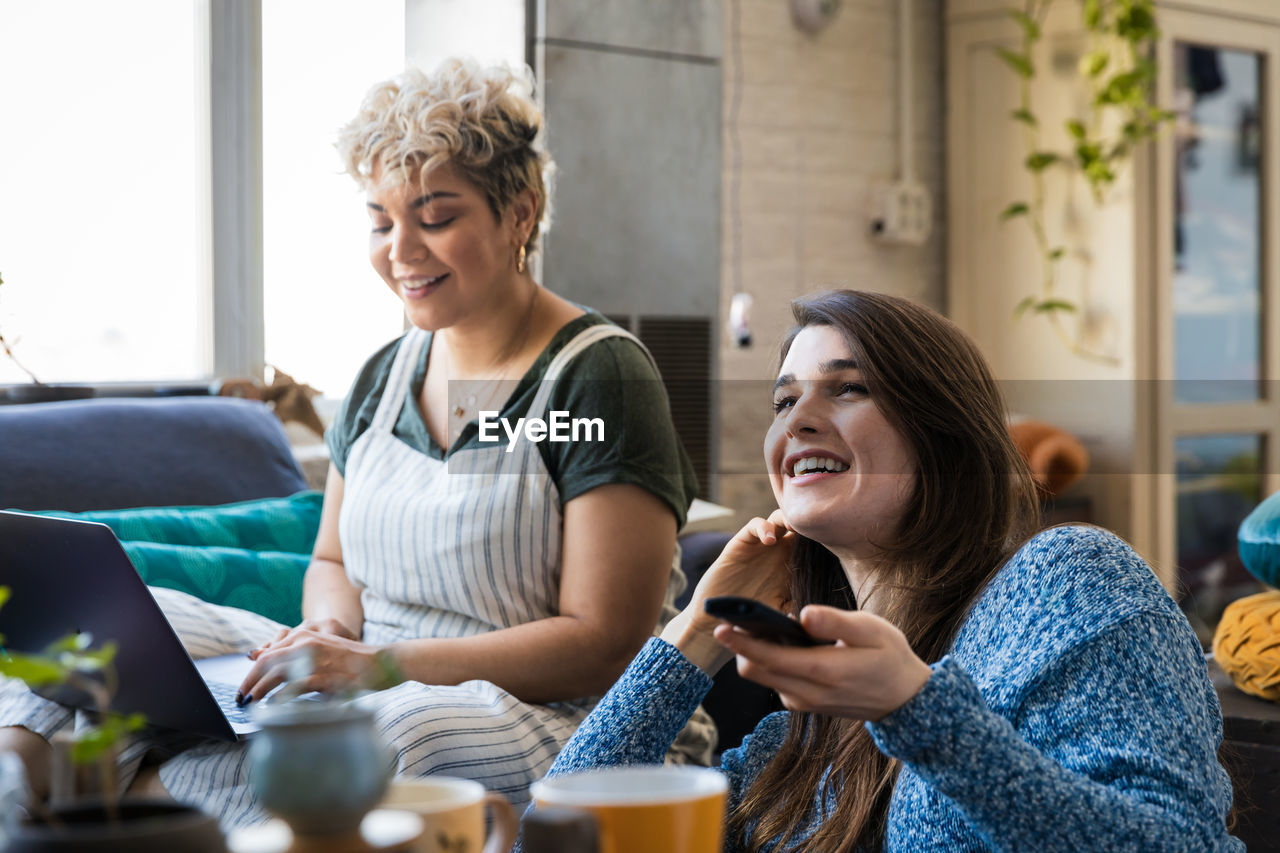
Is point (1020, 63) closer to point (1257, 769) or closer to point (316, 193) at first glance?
point (316, 193)

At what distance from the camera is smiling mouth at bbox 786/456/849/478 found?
109cm

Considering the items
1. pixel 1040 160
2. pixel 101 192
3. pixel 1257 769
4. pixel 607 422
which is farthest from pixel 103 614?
pixel 1040 160

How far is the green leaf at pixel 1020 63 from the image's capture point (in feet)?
12.9

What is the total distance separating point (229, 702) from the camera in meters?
1.26

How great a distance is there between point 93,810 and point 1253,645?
1.27m

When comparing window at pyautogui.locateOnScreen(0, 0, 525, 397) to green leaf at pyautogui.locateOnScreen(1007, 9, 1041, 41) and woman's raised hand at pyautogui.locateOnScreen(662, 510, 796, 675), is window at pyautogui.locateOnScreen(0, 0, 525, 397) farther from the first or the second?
green leaf at pyautogui.locateOnScreen(1007, 9, 1041, 41)

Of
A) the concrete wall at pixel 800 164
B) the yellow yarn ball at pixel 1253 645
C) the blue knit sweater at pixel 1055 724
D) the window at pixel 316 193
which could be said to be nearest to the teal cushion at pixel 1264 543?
the yellow yarn ball at pixel 1253 645

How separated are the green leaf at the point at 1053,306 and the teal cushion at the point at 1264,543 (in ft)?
8.26

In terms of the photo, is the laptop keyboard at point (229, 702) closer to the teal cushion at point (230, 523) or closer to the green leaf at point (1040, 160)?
the teal cushion at point (230, 523)

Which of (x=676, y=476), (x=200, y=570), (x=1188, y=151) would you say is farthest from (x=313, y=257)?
(x=1188, y=151)

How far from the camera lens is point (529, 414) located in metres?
1.55

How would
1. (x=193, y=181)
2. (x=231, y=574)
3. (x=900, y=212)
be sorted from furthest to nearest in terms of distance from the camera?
1. (x=900, y=212)
2. (x=193, y=181)
3. (x=231, y=574)

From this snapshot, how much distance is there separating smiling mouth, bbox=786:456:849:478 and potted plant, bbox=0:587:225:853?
2.16ft

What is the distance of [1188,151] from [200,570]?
3.46 m
